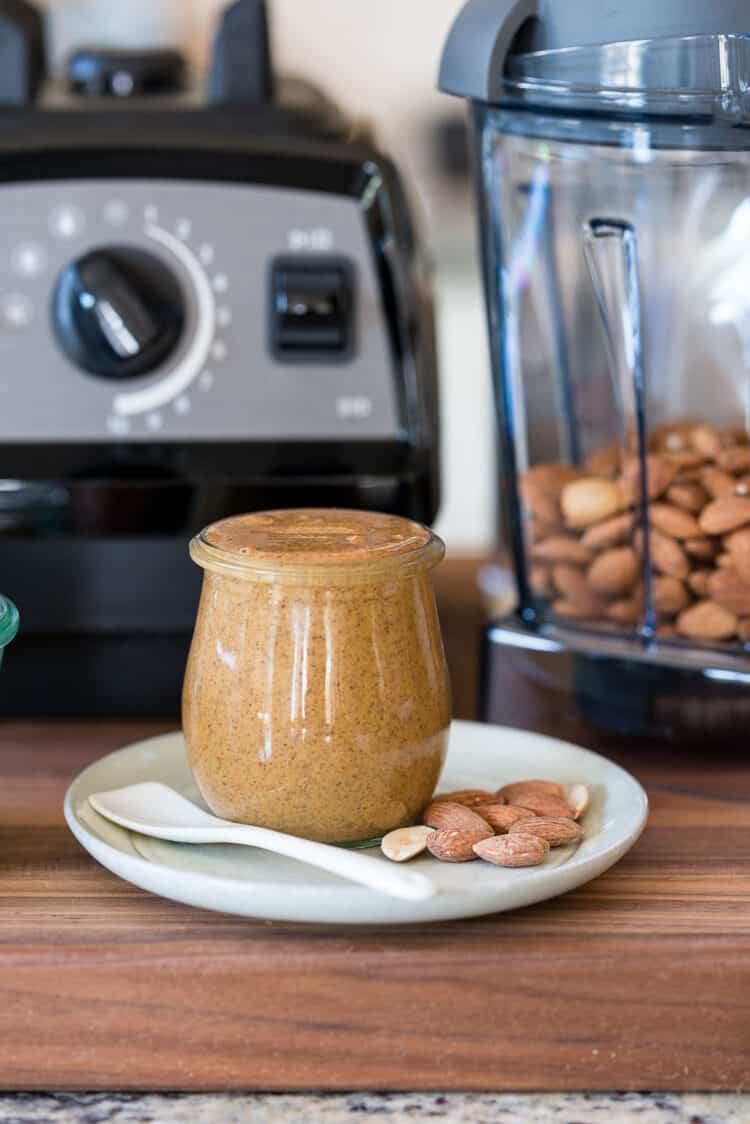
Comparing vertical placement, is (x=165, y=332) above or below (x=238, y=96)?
below

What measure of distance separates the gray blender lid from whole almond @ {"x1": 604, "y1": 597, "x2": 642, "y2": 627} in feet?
0.69

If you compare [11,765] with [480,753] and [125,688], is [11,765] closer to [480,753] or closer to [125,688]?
[125,688]

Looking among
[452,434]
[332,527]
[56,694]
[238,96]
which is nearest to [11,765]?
[56,694]

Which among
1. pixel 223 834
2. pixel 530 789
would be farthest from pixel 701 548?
pixel 223 834

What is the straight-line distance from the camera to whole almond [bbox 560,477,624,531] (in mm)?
623

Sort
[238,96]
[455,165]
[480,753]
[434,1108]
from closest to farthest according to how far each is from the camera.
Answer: [434,1108]
[480,753]
[238,96]
[455,165]

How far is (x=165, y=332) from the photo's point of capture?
637mm

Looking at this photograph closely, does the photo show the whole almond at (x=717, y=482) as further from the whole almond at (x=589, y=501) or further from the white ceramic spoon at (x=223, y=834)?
the white ceramic spoon at (x=223, y=834)

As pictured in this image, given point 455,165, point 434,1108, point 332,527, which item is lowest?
point 434,1108

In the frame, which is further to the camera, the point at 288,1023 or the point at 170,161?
the point at 170,161

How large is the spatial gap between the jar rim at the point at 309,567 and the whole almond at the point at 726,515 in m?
0.15

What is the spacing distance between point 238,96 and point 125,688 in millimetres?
300

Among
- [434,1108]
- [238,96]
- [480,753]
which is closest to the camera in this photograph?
[434,1108]

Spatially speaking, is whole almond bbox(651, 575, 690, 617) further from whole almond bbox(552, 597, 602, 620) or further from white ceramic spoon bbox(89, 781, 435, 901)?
white ceramic spoon bbox(89, 781, 435, 901)
